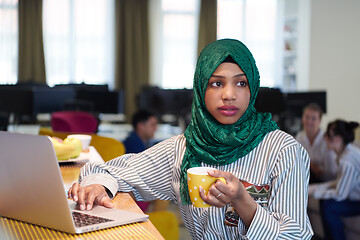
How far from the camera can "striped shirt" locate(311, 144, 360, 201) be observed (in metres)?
3.33

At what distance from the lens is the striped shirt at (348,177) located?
10.9ft

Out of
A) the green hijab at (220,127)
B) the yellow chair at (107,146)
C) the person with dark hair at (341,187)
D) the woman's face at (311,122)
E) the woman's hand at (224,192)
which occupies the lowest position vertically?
the person with dark hair at (341,187)

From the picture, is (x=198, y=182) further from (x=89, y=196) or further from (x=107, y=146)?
(x=107, y=146)

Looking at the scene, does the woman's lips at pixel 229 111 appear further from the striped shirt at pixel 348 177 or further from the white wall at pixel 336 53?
the white wall at pixel 336 53

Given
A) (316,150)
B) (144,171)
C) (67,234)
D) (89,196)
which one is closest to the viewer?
(67,234)

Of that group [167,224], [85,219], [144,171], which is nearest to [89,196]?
[85,219]

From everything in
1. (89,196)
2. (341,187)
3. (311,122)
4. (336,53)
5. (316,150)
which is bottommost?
(341,187)

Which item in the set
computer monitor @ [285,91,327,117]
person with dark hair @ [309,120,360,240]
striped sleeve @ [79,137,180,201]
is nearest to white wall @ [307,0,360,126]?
computer monitor @ [285,91,327,117]

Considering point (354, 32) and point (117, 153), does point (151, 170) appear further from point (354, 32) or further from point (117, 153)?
point (354, 32)

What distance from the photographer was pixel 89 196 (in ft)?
3.63

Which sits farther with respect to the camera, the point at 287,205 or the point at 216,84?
the point at 216,84

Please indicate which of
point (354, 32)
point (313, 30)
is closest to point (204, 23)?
point (313, 30)

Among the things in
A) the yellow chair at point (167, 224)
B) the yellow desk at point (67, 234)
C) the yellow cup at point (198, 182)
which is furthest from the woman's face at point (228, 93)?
the yellow chair at point (167, 224)

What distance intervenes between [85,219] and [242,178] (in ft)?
1.42
